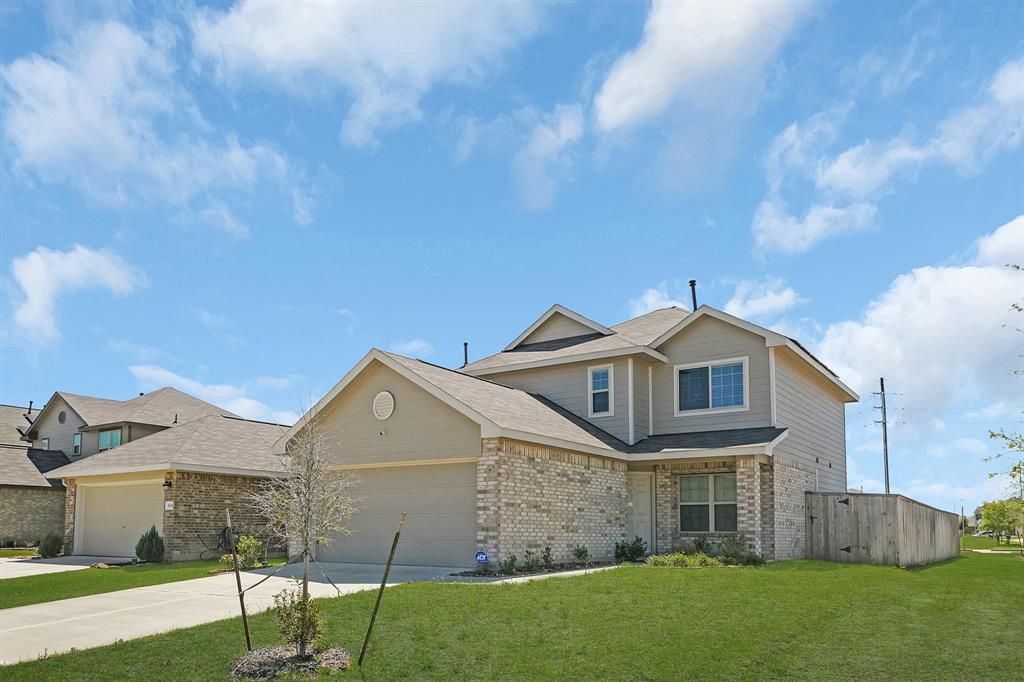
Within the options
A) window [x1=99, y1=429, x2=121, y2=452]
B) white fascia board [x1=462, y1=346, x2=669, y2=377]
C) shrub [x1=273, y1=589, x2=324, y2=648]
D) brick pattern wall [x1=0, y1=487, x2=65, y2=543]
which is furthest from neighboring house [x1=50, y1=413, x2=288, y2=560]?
shrub [x1=273, y1=589, x2=324, y2=648]

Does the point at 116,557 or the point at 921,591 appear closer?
the point at 921,591

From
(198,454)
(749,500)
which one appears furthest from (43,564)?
(749,500)

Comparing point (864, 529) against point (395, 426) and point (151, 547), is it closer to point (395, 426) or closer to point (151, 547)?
point (395, 426)

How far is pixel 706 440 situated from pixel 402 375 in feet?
25.7

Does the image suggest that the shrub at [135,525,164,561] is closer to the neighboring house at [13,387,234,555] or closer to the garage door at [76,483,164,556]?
Result: the garage door at [76,483,164,556]

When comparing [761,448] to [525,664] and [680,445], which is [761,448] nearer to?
[680,445]

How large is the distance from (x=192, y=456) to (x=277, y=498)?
1391cm

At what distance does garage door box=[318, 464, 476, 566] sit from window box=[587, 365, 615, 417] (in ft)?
19.6

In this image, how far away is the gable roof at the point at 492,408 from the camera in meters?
17.7

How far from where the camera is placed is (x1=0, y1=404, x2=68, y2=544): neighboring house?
108 feet

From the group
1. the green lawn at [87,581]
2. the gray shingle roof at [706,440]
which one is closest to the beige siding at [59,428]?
the green lawn at [87,581]

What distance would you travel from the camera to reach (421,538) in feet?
61.8

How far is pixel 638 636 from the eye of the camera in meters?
10.1

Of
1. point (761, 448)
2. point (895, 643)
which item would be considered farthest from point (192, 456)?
point (895, 643)
